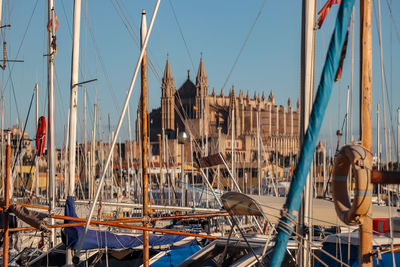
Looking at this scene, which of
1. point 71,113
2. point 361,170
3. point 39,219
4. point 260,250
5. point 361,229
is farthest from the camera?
point 71,113

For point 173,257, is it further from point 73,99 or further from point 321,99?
point 321,99

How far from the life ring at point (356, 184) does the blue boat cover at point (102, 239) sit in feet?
15.9

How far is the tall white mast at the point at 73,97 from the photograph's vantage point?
10.0 meters

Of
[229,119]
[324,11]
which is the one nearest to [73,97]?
[324,11]

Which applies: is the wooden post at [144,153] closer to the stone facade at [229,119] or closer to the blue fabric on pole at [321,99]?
the blue fabric on pole at [321,99]

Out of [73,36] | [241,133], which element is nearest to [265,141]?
[241,133]

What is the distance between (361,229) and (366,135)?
775 millimetres

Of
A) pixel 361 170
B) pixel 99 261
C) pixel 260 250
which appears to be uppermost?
pixel 361 170

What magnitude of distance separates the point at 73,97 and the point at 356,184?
629 cm

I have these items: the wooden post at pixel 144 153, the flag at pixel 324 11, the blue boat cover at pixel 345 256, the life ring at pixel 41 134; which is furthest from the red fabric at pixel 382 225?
the life ring at pixel 41 134

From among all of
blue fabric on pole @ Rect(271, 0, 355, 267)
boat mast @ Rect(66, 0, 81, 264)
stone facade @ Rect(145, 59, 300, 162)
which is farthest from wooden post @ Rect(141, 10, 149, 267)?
stone facade @ Rect(145, 59, 300, 162)

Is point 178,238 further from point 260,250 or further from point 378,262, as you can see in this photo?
point 378,262

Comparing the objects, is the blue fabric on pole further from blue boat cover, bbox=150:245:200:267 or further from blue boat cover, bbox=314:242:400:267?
blue boat cover, bbox=150:245:200:267

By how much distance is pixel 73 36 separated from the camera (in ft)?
34.8
